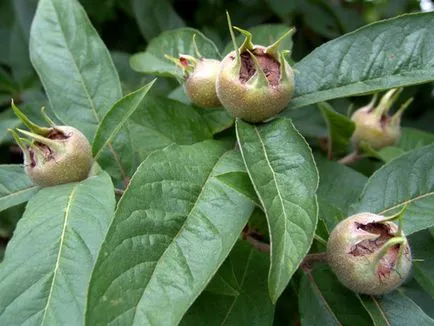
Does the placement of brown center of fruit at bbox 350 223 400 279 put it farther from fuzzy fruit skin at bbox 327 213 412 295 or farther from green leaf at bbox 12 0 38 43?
green leaf at bbox 12 0 38 43

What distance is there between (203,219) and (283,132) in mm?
301

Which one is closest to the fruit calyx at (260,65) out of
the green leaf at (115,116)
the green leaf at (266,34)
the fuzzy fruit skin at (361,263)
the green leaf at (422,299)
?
the green leaf at (115,116)

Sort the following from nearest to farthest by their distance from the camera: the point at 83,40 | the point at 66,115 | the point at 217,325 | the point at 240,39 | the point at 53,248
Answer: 1. the point at 53,248
2. the point at 217,325
3. the point at 66,115
4. the point at 83,40
5. the point at 240,39

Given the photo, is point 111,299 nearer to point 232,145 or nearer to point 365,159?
point 232,145

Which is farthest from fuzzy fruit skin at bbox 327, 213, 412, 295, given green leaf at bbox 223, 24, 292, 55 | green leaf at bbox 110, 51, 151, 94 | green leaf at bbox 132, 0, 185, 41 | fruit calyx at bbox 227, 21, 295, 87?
green leaf at bbox 132, 0, 185, 41

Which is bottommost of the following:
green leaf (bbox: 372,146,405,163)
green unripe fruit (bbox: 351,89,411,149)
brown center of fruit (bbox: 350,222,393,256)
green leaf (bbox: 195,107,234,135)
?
green leaf (bbox: 372,146,405,163)

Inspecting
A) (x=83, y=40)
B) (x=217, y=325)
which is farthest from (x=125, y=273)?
(x=83, y=40)

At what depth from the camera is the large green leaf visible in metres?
1.68

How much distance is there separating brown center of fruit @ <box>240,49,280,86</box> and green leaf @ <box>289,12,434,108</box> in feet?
0.42

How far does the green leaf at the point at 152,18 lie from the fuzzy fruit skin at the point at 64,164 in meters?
1.34

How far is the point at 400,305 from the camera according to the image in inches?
53.9

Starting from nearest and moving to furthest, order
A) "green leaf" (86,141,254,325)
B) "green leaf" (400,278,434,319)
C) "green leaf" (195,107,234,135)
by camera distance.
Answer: "green leaf" (86,141,254,325) < "green leaf" (195,107,234,135) < "green leaf" (400,278,434,319)

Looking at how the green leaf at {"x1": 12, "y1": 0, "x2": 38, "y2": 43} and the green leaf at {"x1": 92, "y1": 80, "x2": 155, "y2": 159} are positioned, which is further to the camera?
the green leaf at {"x1": 12, "y1": 0, "x2": 38, "y2": 43}

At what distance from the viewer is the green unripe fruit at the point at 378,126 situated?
6.44ft
